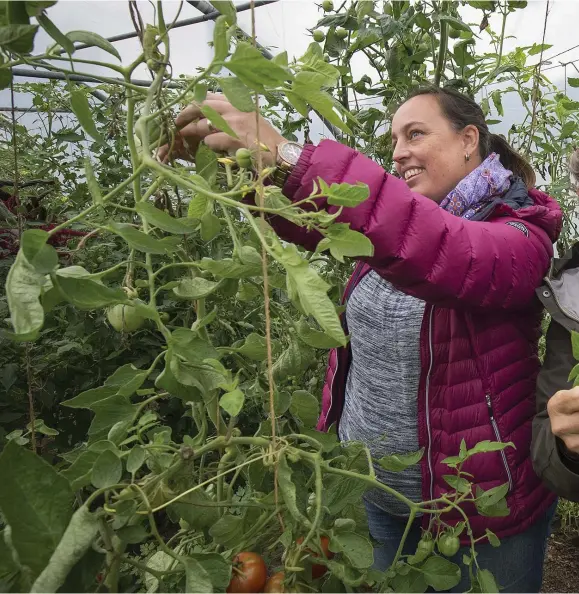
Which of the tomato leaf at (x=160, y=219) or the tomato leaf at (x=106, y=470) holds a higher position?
the tomato leaf at (x=160, y=219)

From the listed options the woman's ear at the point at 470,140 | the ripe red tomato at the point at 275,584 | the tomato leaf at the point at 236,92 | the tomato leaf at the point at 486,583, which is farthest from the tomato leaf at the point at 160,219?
the woman's ear at the point at 470,140

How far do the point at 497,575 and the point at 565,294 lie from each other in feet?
1.70

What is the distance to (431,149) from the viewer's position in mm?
1139

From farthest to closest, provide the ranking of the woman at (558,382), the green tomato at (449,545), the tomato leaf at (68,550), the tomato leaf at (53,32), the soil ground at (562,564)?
the soil ground at (562,564) → the woman at (558,382) → the green tomato at (449,545) → the tomato leaf at (53,32) → the tomato leaf at (68,550)

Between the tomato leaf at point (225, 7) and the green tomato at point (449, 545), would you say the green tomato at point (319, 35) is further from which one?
the green tomato at point (449, 545)

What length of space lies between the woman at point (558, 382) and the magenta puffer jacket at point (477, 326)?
0.04 meters

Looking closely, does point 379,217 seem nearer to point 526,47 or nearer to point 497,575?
point 497,575

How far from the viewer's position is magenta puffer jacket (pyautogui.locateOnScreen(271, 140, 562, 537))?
2.75 ft

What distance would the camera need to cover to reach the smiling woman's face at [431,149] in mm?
1143

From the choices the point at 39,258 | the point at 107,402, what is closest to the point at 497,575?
the point at 107,402

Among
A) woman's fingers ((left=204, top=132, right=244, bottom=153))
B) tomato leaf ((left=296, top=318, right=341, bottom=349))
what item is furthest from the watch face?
tomato leaf ((left=296, top=318, right=341, bottom=349))

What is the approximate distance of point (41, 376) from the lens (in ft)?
4.96

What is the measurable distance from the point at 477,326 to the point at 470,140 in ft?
1.41

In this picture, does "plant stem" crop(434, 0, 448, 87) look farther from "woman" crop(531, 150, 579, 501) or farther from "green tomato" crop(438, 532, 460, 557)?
"green tomato" crop(438, 532, 460, 557)
